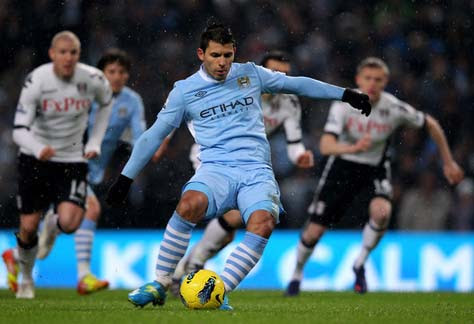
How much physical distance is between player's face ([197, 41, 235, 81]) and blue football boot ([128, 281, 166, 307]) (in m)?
1.51

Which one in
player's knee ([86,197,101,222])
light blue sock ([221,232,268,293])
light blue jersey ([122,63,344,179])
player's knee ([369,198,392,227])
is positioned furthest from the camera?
player's knee ([86,197,101,222])

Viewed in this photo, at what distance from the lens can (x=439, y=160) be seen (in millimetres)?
15055

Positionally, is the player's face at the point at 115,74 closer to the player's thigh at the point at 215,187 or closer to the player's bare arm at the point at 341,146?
the player's bare arm at the point at 341,146

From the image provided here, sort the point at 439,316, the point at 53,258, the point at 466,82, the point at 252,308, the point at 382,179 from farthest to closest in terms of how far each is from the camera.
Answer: the point at 466,82
the point at 53,258
the point at 382,179
the point at 252,308
the point at 439,316

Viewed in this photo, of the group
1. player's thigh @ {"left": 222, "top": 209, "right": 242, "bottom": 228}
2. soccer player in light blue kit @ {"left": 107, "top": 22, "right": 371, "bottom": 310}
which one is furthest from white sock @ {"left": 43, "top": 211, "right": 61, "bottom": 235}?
soccer player in light blue kit @ {"left": 107, "top": 22, "right": 371, "bottom": 310}

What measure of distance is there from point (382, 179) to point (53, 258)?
447 centimetres

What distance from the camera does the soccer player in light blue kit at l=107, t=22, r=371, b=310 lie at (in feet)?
24.0

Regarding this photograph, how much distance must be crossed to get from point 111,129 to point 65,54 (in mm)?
1744

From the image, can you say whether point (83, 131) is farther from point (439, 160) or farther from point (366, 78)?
point (439, 160)

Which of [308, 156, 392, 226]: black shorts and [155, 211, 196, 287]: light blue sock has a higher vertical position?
[308, 156, 392, 226]: black shorts

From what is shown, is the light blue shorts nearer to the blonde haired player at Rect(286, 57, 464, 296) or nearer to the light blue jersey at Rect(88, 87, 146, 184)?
the blonde haired player at Rect(286, 57, 464, 296)

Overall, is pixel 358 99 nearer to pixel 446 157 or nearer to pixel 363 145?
pixel 363 145

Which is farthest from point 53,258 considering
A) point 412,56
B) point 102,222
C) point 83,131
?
point 412,56

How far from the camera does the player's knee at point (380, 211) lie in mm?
11125
